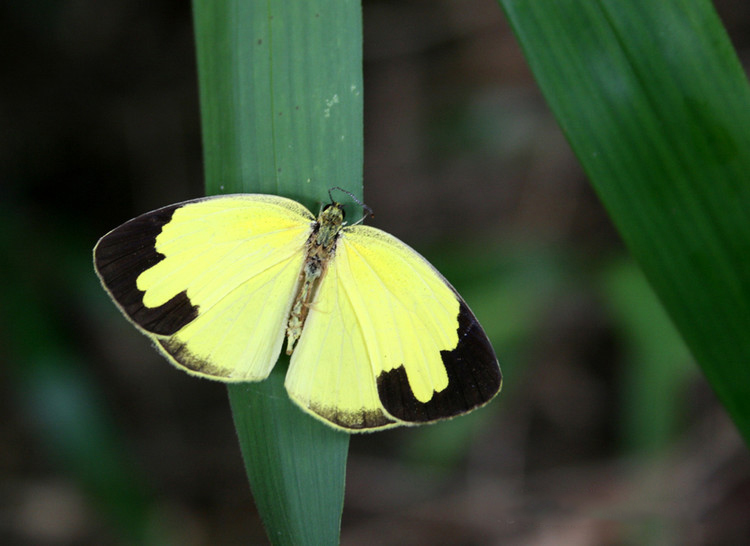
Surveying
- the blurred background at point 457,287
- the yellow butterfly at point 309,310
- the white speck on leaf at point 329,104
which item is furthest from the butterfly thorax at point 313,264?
the blurred background at point 457,287

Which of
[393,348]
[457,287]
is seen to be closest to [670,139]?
[393,348]

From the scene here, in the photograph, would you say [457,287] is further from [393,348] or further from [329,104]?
[329,104]

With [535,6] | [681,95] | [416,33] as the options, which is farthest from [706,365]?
[416,33]

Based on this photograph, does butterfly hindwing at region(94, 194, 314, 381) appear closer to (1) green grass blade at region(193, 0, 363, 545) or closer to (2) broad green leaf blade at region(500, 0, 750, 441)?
(1) green grass blade at region(193, 0, 363, 545)

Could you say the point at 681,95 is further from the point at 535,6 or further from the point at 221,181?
the point at 221,181

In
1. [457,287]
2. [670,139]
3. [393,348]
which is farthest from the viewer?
[457,287]

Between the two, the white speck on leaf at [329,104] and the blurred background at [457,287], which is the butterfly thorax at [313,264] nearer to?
the white speck on leaf at [329,104]
